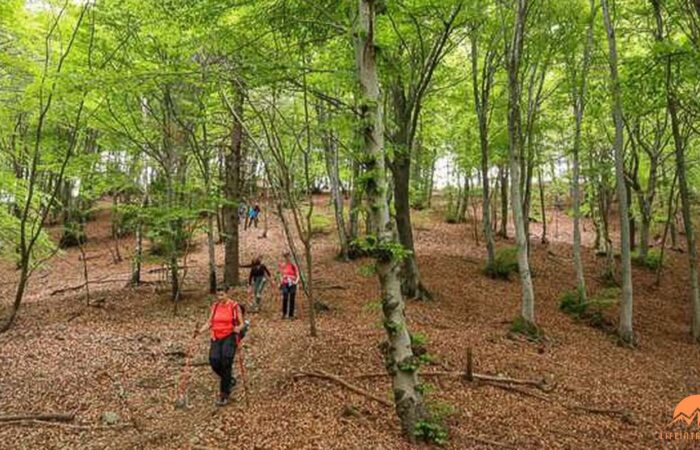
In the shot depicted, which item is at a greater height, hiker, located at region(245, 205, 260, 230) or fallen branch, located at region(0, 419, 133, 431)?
hiker, located at region(245, 205, 260, 230)

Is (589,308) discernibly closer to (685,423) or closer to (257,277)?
(685,423)

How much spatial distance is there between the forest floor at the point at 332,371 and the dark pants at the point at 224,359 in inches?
12.7

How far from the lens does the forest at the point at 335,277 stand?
18.9 ft

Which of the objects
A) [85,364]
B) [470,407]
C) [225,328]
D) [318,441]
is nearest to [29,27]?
[85,364]

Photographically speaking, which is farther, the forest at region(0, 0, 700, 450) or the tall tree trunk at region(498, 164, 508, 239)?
the tall tree trunk at region(498, 164, 508, 239)

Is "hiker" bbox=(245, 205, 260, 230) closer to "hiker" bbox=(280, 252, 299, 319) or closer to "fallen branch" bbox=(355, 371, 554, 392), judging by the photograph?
"hiker" bbox=(280, 252, 299, 319)

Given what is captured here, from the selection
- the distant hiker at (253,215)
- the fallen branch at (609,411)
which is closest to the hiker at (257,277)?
the fallen branch at (609,411)

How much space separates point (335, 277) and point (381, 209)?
10.8 metres

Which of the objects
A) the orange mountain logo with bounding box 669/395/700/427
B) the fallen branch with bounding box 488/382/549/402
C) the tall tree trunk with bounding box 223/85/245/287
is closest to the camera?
the orange mountain logo with bounding box 669/395/700/427

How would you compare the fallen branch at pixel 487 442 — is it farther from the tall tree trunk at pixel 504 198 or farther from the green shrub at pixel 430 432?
the tall tree trunk at pixel 504 198

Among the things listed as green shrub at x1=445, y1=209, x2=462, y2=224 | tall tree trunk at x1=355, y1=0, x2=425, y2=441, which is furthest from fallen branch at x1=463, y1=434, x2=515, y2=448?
green shrub at x1=445, y1=209, x2=462, y2=224

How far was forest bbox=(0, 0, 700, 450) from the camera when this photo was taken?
5.77m

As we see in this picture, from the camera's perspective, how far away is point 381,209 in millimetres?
5121

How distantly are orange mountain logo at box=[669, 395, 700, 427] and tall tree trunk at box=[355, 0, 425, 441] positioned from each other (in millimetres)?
5010
